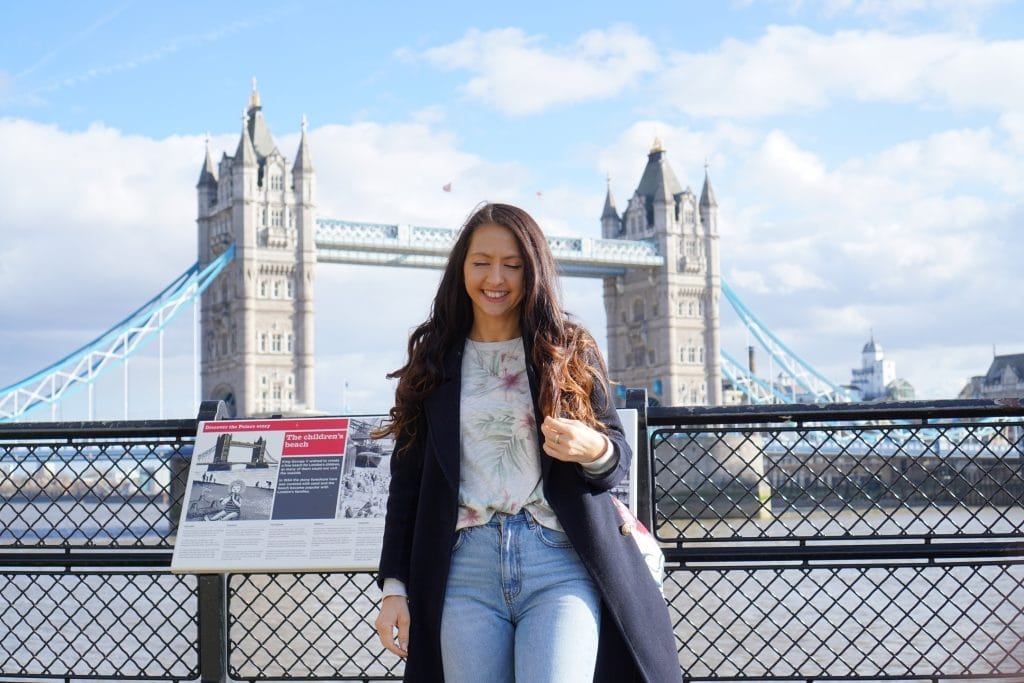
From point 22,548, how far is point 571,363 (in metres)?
1.57

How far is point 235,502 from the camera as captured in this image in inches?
92.0

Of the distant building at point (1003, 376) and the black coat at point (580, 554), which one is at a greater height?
the distant building at point (1003, 376)

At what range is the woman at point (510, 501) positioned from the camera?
61.8 inches

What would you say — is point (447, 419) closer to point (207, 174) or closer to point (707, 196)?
point (207, 174)

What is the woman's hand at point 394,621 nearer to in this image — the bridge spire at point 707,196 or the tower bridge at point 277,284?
the tower bridge at point 277,284

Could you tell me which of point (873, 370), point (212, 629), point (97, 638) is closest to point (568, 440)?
point (212, 629)

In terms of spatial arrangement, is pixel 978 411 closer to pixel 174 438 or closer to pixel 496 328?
pixel 496 328

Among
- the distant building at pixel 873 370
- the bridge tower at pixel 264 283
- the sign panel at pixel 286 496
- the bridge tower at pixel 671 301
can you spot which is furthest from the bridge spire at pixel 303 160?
the distant building at pixel 873 370

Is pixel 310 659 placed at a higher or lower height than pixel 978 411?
lower

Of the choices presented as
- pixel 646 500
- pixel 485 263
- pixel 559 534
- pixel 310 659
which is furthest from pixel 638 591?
pixel 310 659

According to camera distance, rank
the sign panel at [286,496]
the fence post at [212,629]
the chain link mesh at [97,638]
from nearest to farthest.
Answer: the sign panel at [286,496] → the fence post at [212,629] → the chain link mesh at [97,638]

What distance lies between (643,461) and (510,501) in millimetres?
768

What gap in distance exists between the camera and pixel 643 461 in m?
2.33

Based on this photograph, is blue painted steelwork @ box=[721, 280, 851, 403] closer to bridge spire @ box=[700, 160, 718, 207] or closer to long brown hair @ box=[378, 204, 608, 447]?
bridge spire @ box=[700, 160, 718, 207]
